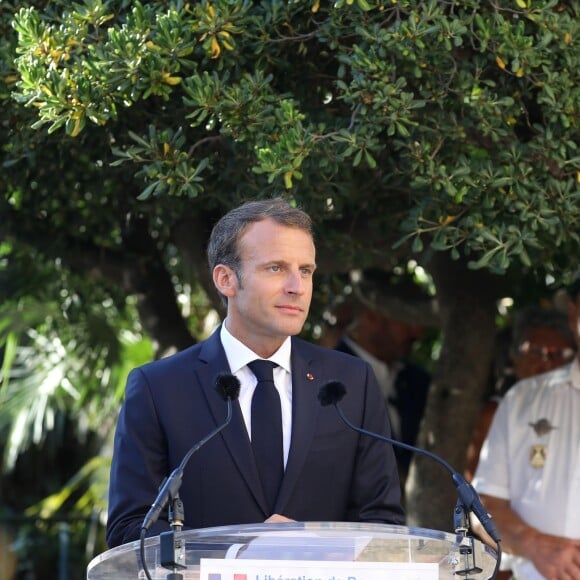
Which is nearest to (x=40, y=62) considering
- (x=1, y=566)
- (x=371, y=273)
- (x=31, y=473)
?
(x=371, y=273)

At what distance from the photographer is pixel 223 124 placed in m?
4.86

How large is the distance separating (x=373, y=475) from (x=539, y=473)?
6.80ft

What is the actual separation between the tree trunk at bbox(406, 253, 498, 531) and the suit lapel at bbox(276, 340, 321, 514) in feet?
8.43

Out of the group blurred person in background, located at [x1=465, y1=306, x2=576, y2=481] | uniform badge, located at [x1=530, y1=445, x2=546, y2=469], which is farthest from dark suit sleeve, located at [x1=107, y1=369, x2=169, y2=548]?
blurred person in background, located at [x1=465, y1=306, x2=576, y2=481]

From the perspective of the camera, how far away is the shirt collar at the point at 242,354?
421cm

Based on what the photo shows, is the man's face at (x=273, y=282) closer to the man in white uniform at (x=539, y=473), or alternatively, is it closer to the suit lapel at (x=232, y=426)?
the suit lapel at (x=232, y=426)

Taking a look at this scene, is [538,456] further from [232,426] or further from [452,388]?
[232,426]

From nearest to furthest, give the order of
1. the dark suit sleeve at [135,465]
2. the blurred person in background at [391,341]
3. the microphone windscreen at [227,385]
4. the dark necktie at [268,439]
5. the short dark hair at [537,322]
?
the microphone windscreen at [227,385], the dark suit sleeve at [135,465], the dark necktie at [268,439], the short dark hair at [537,322], the blurred person in background at [391,341]

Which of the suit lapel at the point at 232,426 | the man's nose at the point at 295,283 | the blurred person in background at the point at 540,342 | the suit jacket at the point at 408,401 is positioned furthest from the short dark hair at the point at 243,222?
the suit jacket at the point at 408,401

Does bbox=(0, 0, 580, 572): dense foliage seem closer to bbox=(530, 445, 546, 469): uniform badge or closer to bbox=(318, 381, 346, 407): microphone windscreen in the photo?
bbox=(530, 445, 546, 469): uniform badge

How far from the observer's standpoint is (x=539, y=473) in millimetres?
6059

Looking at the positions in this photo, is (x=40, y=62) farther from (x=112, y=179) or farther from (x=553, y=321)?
(x=553, y=321)

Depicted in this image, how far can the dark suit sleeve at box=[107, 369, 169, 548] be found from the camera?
396 cm

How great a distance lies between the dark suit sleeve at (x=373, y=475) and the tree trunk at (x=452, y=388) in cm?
249
